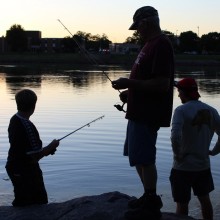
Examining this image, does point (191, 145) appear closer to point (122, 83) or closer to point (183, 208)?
point (183, 208)

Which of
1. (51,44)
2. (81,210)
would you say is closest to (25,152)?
(81,210)

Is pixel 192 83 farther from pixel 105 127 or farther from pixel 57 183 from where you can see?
pixel 105 127

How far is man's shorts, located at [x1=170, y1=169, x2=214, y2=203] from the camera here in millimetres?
4844

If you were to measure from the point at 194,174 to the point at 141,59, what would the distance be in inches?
42.0

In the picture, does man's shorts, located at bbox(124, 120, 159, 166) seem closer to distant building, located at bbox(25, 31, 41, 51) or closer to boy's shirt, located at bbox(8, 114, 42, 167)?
boy's shirt, located at bbox(8, 114, 42, 167)

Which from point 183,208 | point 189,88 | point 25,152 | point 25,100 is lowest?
point 183,208

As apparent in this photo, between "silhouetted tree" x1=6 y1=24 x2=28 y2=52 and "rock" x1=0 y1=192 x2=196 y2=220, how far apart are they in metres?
111

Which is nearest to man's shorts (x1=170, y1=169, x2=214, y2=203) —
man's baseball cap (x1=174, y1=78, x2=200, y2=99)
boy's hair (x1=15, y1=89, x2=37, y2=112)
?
man's baseball cap (x1=174, y1=78, x2=200, y2=99)

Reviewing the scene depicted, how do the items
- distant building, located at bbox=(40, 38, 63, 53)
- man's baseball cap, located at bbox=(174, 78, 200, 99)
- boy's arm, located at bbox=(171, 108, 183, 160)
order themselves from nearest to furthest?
1. boy's arm, located at bbox=(171, 108, 183, 160)
2. man's baseball cap, located at bbox=(174, 78, 200, 99)
3. distant building, located at bbox=(40, 38, 63, 53)

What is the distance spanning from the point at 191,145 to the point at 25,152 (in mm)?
1409

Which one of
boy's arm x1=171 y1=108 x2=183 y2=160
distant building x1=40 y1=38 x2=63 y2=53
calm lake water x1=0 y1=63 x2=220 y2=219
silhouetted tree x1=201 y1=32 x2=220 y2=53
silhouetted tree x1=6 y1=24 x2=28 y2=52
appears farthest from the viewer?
distant building x1=40 y1=38 x2=63 y2=53

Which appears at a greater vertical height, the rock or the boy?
the boy

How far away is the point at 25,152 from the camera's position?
497cm

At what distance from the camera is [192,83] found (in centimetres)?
493
